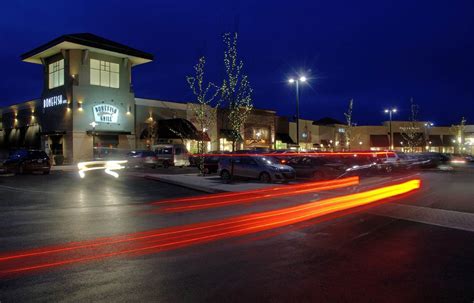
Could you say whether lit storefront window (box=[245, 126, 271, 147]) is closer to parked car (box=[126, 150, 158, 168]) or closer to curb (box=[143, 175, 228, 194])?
parked car (box=[126, 150, 158, 168])

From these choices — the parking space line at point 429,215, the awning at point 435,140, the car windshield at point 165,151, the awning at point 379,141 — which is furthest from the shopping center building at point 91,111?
the awning at point 435,140

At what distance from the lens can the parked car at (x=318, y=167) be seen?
22.7 metres

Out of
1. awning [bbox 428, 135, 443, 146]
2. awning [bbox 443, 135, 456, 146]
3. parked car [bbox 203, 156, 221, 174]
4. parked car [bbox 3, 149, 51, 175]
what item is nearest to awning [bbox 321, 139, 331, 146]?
awning [bbox 428, 135, 443, 146]

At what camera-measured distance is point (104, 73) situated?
44.3m

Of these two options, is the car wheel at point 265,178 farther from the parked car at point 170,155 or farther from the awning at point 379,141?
the awning at point 379,141

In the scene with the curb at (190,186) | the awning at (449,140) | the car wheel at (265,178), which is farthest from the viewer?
the awning at (449,140)

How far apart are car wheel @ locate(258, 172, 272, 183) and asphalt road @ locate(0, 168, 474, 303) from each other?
29.1 feet

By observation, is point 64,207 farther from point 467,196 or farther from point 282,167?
point 467,196

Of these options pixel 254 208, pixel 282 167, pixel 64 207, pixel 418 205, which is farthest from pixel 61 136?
pixel 418 205

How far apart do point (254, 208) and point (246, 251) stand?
17.8 ft

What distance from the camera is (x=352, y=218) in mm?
11156

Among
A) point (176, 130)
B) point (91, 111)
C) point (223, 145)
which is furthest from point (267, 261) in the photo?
point (223, 145)

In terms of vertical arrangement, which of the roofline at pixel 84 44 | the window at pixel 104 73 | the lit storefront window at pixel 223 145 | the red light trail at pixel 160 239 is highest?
the roofline at pixel 84 44

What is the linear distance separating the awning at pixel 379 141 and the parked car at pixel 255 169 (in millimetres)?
62822
